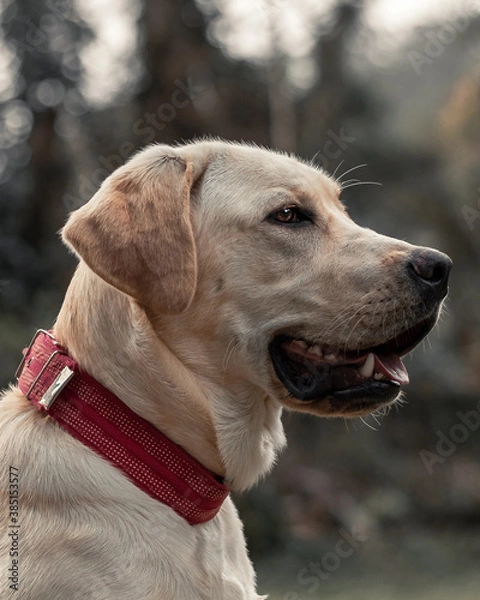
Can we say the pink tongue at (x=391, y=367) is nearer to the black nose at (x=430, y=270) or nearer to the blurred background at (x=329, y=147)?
the black nose at (x=430, y=270)

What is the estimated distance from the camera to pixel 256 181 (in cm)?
313

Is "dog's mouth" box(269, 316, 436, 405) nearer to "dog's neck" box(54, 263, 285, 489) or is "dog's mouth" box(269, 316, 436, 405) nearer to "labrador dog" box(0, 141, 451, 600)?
"labrador dog" box(0, 141, 451, 600)

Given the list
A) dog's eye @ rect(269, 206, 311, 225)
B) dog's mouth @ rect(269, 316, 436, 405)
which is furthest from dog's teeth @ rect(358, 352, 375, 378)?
dog's eye @ rect(269, 206, 311, 225)

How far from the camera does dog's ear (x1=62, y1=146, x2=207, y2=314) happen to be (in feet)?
8.77

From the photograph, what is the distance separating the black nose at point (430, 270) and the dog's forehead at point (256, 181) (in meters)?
0.52

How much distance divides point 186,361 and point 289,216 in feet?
2.32

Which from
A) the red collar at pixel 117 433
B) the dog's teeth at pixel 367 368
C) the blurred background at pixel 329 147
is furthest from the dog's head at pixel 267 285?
the blurred background at pixel 329 147

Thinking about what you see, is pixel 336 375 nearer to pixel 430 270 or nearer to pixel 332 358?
pixel 332 358

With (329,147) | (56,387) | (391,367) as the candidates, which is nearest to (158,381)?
(56,387)

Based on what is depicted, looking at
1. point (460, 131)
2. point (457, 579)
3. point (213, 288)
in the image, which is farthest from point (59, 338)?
point (460, 131)

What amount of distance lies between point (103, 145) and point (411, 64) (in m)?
3.97

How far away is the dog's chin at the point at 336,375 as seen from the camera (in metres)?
2.88

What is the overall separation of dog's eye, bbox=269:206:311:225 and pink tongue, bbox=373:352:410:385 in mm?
603

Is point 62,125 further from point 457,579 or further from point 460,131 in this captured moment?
point 457,579
